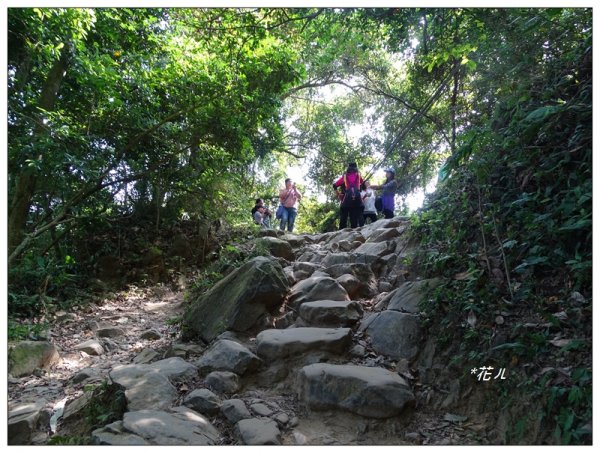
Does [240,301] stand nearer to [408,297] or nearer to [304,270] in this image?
[304,270]

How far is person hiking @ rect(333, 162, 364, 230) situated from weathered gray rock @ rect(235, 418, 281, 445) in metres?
6.11

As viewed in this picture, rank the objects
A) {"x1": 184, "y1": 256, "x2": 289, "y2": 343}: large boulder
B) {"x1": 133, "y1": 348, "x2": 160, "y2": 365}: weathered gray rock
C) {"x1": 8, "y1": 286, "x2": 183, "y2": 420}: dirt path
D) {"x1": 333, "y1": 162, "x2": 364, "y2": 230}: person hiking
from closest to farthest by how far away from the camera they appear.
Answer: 1. {"x1": 8, "y1": 286, "x2": 183, "y2": 420}: dirt path
2. {"x1": 133, "y1": 348, "x2": 160, "y2": 365}: weathered gray rock
3. {"x1": 184, "y1": 256, "x2": 289, "y2": 343}: large boulder
4. {"x1": 333, "y1": 162, "x2": 364, "y2": 230}: person hiking

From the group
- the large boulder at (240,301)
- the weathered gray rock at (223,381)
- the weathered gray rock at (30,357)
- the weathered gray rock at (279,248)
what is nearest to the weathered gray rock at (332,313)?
the large boulder at (240,301)

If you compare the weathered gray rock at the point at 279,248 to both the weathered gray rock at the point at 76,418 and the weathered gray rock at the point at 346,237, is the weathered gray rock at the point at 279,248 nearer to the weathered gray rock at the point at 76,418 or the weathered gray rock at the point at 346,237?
the weathered gray rock at the point at 346,237

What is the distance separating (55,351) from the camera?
434cm

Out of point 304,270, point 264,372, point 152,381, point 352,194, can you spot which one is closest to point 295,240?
point 352,194

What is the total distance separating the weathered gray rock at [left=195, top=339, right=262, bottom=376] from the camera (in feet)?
11.4

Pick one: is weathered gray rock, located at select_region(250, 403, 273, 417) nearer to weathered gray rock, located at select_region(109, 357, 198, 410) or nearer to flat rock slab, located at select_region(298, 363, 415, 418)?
flat rock slab, located at select_region(298, 363, 415, 418)

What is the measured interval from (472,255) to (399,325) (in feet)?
3.36

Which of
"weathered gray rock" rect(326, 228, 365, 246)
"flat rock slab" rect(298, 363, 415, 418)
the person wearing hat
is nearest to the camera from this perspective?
"flat rock slab" rect(298, 363, 415, 418)

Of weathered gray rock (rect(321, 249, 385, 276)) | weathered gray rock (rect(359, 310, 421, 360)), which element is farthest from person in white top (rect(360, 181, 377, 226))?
weathered gray rock (rect(359, 310, 421, 360))

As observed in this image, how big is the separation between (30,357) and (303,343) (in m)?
3.10

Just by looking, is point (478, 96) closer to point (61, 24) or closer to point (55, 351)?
point (61, 24)

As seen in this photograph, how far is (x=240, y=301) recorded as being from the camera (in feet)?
14.8
